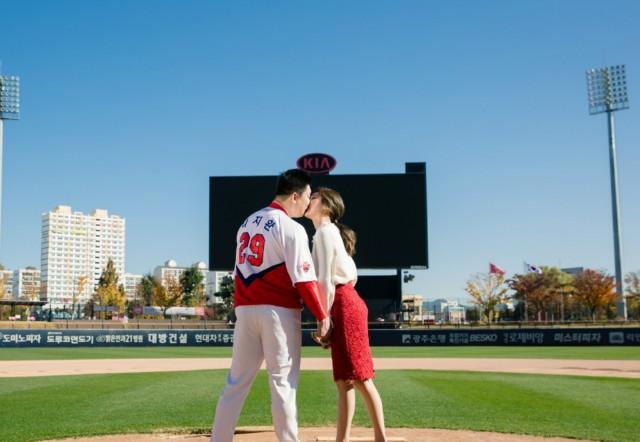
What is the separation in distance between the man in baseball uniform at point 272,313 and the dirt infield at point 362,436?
178cm

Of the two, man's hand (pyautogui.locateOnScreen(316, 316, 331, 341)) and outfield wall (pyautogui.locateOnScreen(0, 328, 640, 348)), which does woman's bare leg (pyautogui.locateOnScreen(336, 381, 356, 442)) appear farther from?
outfield wall (pyautogui.locateOnScreen(0, 328, 640, 348))

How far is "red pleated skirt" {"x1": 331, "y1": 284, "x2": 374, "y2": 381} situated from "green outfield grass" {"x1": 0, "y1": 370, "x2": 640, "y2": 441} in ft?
7.49

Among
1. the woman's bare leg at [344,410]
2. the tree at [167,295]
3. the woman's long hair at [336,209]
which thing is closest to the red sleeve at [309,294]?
the woman's long hair at [336,209]

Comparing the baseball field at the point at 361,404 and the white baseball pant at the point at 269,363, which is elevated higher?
the white baseball pant at the point at 269,363

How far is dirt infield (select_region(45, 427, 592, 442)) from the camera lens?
568 centimetres

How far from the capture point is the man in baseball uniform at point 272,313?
388cm

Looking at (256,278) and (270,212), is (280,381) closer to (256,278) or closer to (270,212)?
(256,278)

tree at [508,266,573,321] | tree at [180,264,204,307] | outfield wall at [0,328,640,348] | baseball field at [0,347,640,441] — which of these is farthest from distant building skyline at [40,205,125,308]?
baseball field at [0,347,640,441]

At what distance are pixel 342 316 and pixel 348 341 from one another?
192mm

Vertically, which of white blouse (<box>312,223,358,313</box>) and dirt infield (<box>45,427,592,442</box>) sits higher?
white blouse (<box>312,223,358,313</box>)

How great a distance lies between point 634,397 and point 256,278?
775 cm

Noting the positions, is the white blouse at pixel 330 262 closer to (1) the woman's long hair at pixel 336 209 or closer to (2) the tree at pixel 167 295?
(1) the woman's long hair at pixel 336 209

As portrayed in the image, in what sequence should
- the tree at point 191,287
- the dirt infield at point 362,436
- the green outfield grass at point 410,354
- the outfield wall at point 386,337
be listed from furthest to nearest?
1. the tree at point 191,287
2. the outfield wall at point 386,337
3. the green outfield grass at point 410,354
4. the dirt infield at point 362,436

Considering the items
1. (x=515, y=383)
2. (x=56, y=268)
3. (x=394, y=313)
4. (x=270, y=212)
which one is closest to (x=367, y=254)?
(x=394, y=313)
